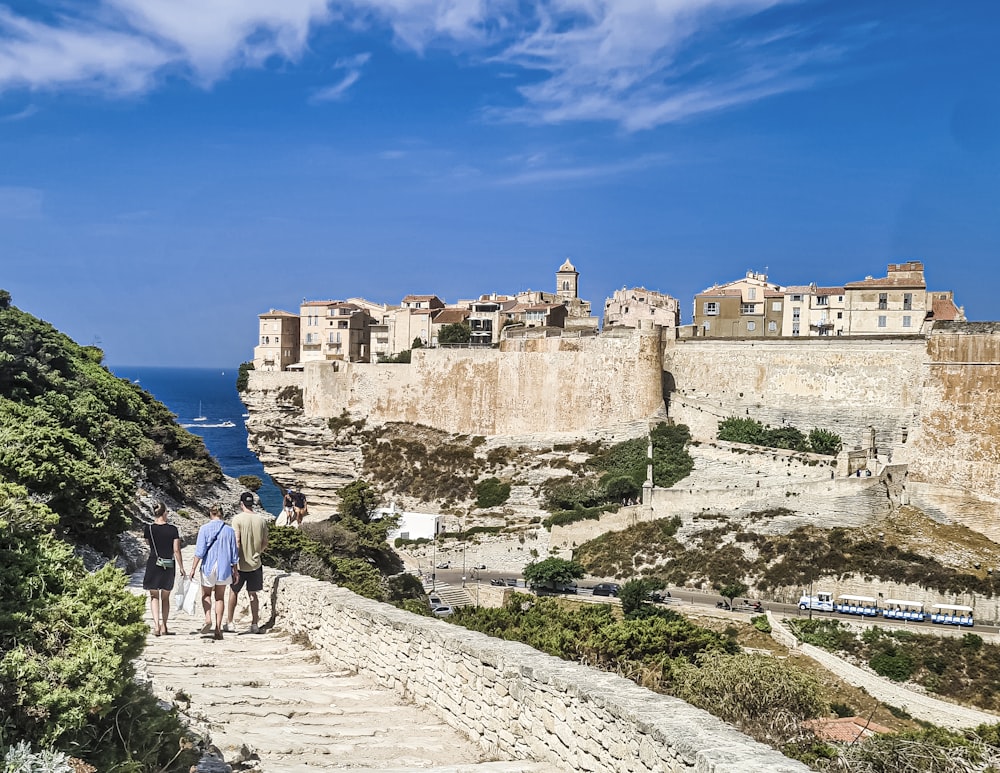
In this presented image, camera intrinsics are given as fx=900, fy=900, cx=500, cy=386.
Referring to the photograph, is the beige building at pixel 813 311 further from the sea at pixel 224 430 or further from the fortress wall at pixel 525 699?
the fortress wall at pixel 525 699

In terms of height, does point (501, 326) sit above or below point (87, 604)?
above

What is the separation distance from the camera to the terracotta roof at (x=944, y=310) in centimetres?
4338

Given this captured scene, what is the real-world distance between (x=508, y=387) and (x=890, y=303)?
751 inches

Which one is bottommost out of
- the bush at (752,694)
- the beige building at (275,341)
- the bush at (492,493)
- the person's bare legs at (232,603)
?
the bush at (492,493)

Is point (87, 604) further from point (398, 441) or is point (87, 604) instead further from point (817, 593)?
point (398, 441)

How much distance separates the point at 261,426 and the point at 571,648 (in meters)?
44.4

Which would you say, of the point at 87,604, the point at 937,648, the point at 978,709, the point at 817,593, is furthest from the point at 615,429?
the point at 87,604

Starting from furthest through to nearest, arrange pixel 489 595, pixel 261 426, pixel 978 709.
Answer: pixel 261 426, pixel 489 595, pixel 978 709

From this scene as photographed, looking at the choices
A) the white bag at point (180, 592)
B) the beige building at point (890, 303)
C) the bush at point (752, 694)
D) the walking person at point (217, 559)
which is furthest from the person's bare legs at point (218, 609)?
the beige building at point (890, 303)

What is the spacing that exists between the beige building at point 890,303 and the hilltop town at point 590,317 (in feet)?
0.16

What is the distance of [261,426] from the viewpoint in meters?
52.5

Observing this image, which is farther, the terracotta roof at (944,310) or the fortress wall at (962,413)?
the terracotta roof at (944,310)

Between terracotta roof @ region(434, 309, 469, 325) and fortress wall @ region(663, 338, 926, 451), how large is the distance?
68.9ft

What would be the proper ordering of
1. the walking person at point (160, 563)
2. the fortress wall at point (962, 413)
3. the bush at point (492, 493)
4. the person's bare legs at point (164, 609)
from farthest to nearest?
the bush at point (492, 493) < the fortress wall at point (962, 413) < the person's bare legs at point (164, 609) < the walking person at point (160, 563)
